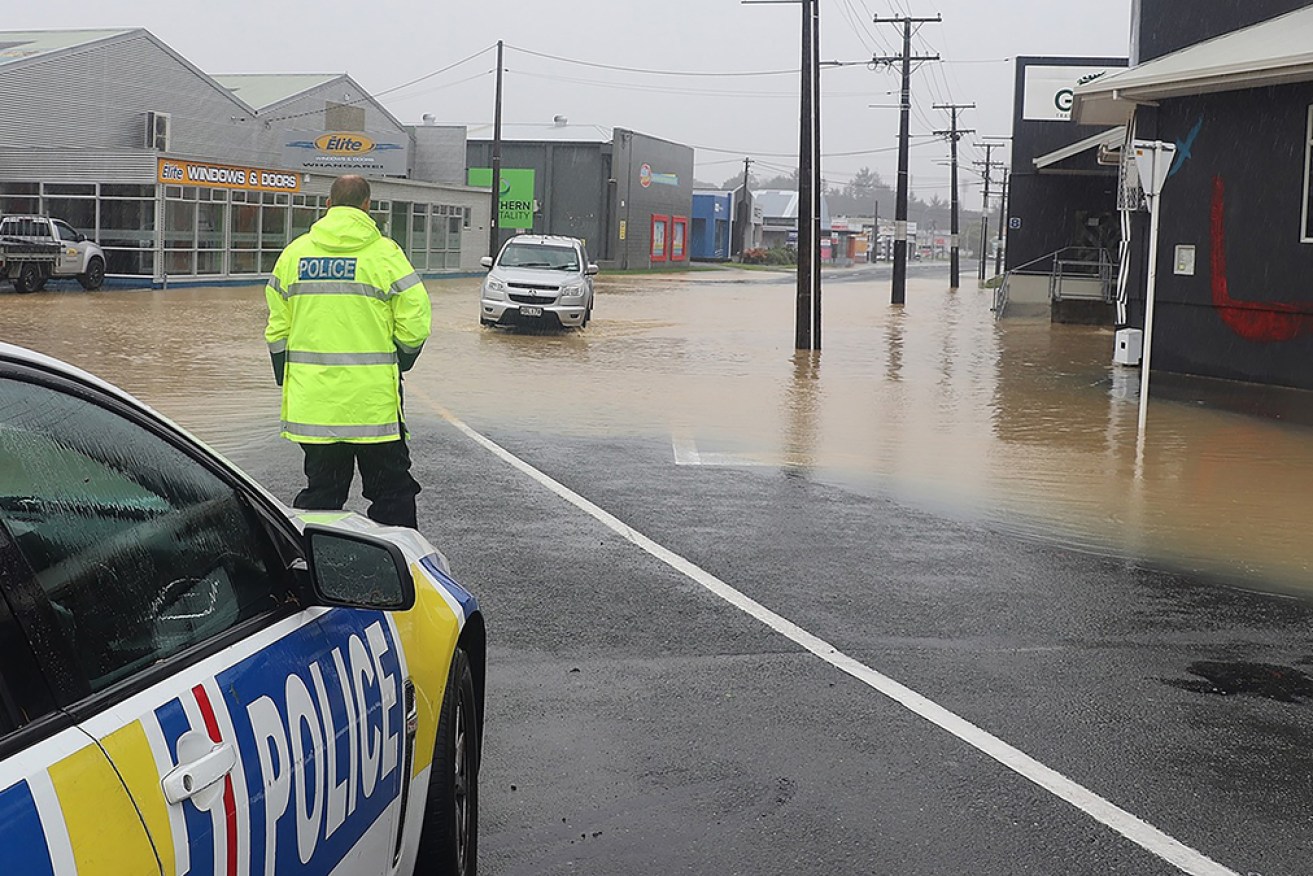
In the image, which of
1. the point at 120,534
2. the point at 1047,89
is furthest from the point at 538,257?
the point at 120,534

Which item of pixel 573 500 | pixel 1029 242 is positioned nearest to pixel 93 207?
pixel 1029 242

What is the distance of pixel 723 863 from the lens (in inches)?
176

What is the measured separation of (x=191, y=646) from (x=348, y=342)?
15.4ft

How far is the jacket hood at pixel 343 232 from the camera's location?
7.30 m

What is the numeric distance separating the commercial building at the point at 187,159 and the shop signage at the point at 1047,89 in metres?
21.0

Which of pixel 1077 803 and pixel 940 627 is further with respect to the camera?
pixel 940 627

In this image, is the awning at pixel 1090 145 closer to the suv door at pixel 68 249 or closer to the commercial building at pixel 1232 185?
the commercial building at pixel 1232 185

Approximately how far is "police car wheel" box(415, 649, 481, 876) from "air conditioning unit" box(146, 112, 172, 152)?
50.2 metres

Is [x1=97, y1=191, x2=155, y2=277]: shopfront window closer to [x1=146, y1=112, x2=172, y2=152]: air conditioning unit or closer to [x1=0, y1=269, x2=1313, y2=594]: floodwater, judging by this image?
[x1=0, y1=269, x2=1313, y2=594]: floodwater

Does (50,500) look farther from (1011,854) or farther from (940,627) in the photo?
(940,627)

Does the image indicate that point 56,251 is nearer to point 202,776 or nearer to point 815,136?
point 815,136

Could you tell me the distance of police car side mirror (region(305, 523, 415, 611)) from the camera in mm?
3092

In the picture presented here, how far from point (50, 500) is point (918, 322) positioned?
3548cm

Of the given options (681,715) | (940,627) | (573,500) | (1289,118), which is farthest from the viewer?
(1289,118)
